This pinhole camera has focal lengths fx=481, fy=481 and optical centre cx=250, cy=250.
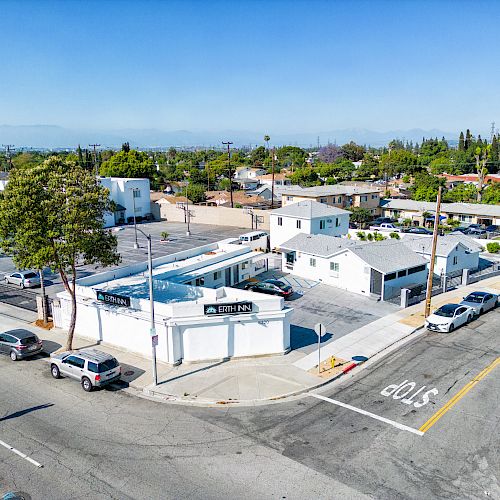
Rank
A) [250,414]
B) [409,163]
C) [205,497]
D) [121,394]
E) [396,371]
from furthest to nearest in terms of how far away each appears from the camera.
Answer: [409,163] < [396,371] < [121,394] < [250,414] < [205,497]

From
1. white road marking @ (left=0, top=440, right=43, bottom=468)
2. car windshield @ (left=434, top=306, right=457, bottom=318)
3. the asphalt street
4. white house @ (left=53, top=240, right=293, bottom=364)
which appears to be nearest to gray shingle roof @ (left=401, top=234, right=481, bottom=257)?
car windshield @ (left=434, top=306, right=457, bottom=318)

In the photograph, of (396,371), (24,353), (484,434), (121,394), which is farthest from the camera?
(24,353)

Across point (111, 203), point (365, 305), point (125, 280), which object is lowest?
point (365, 305)

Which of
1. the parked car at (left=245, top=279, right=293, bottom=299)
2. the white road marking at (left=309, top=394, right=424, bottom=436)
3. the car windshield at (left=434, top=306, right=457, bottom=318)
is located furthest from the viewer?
the parked car at (left=245, top=279, right=293, bottom=299)

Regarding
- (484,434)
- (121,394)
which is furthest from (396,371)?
(121,394)

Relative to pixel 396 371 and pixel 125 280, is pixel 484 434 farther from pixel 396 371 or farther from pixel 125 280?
pixel 125 280

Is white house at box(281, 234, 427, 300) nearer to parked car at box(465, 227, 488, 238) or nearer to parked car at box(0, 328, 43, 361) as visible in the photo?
parked car at box(0, 328, 43, 361)

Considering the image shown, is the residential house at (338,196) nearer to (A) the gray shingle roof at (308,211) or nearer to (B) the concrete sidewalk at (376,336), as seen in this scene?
(A) the gray shingle roof at (308,211)
